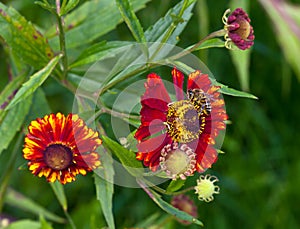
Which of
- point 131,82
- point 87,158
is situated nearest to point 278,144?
point 131,82

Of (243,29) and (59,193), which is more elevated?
(243,29)

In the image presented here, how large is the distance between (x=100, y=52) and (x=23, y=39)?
6.3 inches

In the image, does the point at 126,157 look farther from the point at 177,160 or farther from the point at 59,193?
the point at 59,193

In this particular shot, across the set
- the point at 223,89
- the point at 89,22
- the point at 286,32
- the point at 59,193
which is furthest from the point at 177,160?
the point at 286,32

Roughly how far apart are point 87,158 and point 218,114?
23 cm

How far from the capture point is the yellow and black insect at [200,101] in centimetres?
96

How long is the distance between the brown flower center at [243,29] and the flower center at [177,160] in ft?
0.70

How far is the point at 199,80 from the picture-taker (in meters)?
0.96

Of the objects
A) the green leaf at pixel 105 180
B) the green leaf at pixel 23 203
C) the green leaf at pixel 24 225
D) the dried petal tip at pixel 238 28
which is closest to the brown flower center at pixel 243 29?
the dried petal tip at pixel 238 28

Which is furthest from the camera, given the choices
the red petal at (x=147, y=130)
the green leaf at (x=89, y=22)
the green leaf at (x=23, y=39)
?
the green leaf at (x=89, y=22)

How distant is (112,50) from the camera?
117cm

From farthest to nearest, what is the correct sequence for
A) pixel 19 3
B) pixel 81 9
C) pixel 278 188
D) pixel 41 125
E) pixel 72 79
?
pixel 278 188, pixel 19 3, pixel 81 9, pixel 72 79, pixel 41 125

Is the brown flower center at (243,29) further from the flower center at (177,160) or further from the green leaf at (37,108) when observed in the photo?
the green leaf at (37,108)

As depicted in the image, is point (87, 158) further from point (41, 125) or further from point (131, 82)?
point (131, 82)
